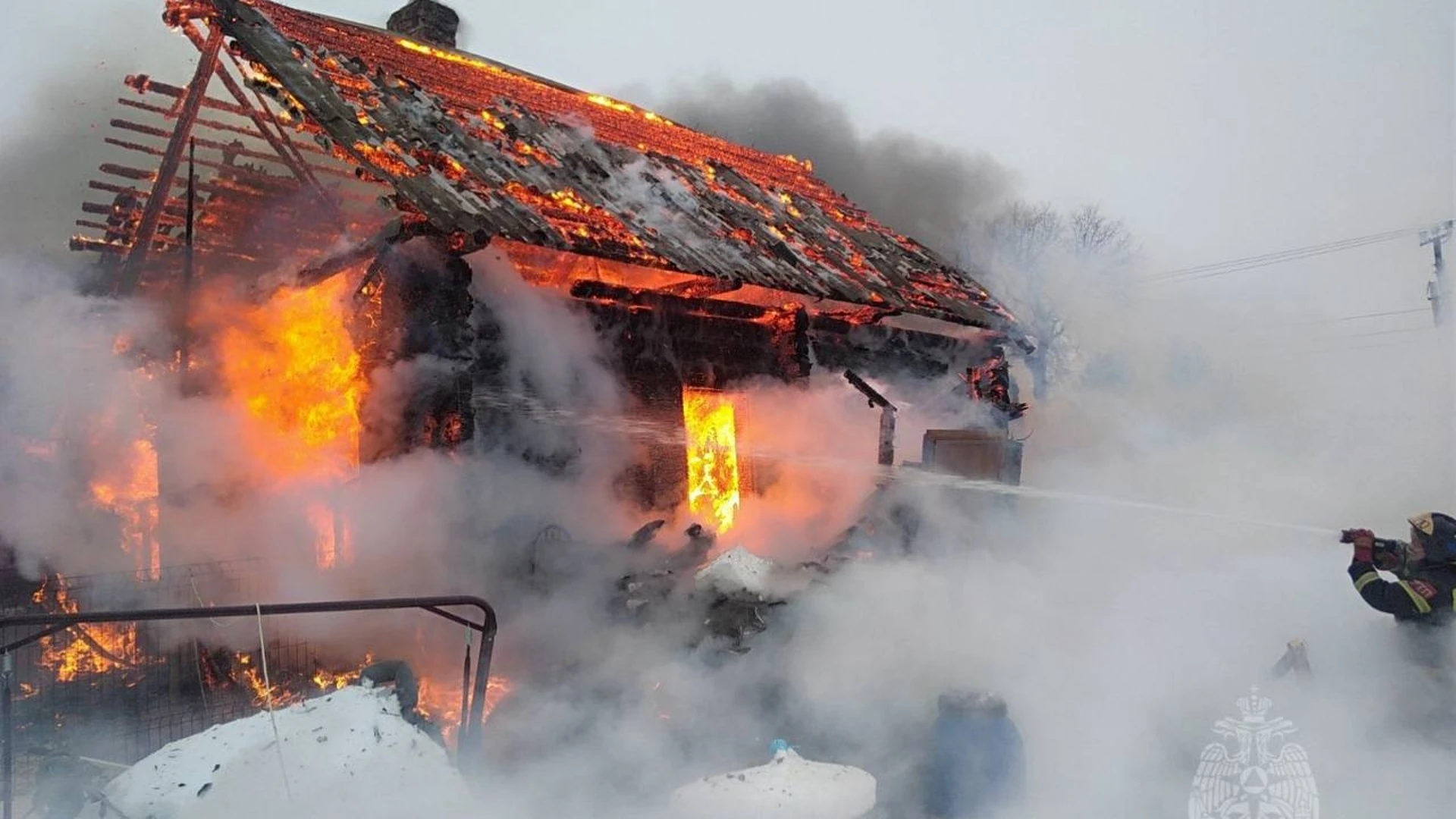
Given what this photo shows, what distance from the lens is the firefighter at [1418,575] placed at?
6.36 metres

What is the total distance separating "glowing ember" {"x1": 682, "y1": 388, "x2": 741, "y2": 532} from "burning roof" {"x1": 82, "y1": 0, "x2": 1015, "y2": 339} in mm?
1657

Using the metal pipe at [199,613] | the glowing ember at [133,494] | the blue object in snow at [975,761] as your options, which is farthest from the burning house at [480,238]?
the blue object in snow at [975,761]

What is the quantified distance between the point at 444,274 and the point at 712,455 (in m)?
4.33

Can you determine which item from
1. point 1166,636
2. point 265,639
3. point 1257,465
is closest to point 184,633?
point 265,639

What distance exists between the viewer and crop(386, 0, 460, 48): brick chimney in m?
15.9

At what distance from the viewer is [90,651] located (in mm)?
8969

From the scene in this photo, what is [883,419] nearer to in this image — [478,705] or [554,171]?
[554,171]

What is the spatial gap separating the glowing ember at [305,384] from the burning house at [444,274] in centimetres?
4

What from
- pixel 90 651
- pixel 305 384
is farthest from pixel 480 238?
pixel 90 651

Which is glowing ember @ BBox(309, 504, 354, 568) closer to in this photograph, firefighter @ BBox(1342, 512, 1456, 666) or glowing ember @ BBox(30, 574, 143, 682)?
glowing ember @ BBox(30, 574, 143, 682)

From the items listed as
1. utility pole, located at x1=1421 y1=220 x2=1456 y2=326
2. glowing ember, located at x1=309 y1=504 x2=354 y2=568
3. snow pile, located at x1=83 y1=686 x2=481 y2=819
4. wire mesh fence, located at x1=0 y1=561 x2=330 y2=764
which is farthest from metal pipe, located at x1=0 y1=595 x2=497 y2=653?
utility pole, located at x1=1421 y1=220 x2=1456 y2=326

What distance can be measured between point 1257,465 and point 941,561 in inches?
289

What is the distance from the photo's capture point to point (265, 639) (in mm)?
9094

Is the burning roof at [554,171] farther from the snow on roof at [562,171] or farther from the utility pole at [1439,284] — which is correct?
the utility pole at [1439,284]
